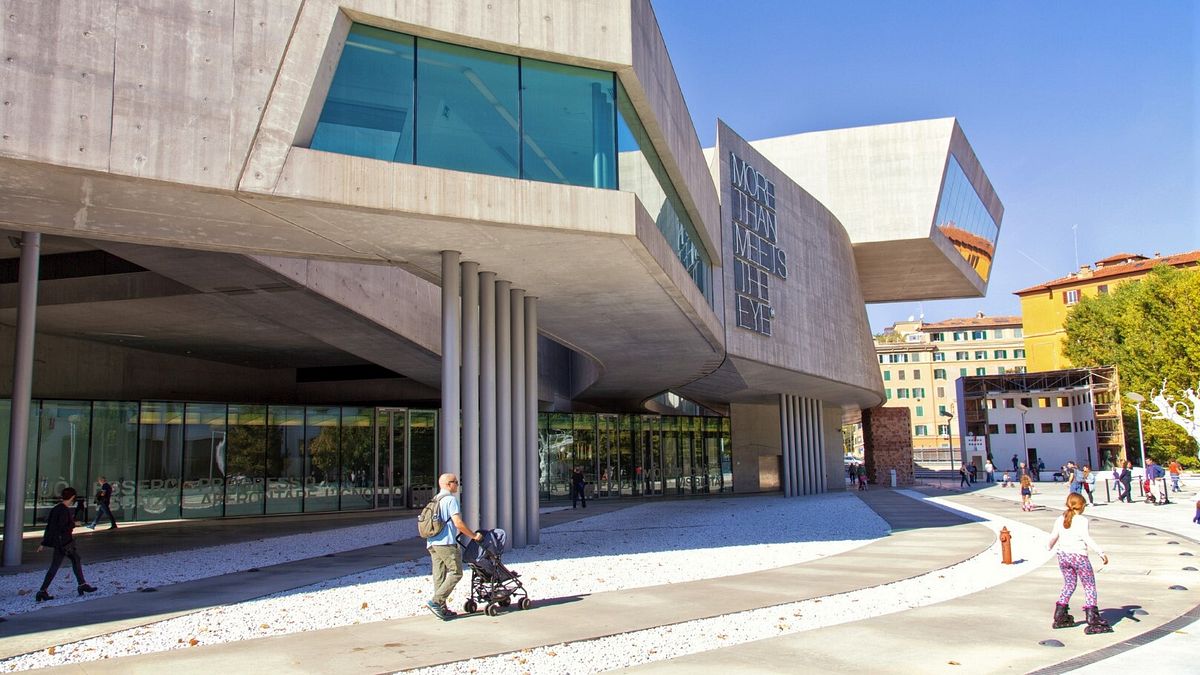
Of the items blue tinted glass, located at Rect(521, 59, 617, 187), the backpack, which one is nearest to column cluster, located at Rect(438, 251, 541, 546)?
blue tinted glass, located at Rect(521, 59, 617, 187)

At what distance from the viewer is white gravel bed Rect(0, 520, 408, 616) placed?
1237 centimetres

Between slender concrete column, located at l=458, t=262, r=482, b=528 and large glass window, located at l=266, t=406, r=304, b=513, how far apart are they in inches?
672

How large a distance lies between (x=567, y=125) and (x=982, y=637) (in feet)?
30.6

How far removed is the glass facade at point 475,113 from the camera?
40.7 feet

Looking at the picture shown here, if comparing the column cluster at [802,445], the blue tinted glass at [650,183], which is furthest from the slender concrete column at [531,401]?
the column cluster at [802,445]

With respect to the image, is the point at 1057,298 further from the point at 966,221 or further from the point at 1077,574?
the point at 1077,574

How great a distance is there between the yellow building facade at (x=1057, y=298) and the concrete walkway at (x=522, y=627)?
285 feet

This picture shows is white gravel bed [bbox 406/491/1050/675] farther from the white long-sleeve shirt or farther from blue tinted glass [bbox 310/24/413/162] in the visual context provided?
blue tinted glass [bbox 310/24/413/162]

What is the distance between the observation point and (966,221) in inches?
1684

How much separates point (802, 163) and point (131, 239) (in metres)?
31.2

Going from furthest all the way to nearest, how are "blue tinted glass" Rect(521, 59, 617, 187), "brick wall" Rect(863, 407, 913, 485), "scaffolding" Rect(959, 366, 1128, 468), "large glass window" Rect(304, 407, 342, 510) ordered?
"scaffolding" Rect(959, 366, 1128, 468), "brick wall" Rect(863, 407, 913, 485), "large glass window" Rect(304, 407, 342, 510), "blue tinted glass" Rect(521, 59, 617, 187)

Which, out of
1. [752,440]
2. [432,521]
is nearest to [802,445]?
[752,440]

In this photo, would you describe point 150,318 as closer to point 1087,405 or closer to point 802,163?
point 802,163

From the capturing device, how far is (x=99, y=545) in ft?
64.0
